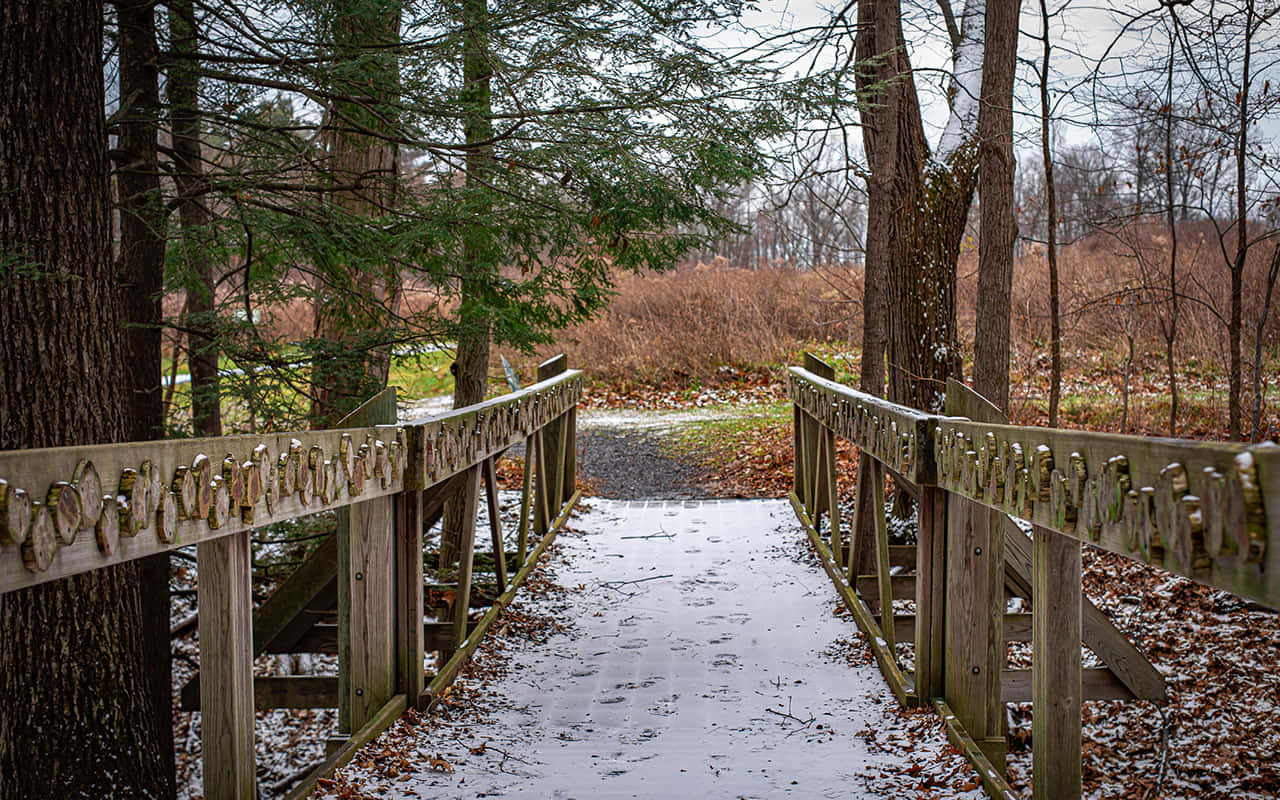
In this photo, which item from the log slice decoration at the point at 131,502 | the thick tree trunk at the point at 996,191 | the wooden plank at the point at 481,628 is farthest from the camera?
the thick tree trunk at the point at 996,191

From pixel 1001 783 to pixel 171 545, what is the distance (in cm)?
243

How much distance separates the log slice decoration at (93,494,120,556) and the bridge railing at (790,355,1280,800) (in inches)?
75.5

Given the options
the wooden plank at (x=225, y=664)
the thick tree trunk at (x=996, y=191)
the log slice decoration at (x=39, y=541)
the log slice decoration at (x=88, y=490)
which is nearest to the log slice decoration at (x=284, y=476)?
the wooden plank at (x=225, y=664)

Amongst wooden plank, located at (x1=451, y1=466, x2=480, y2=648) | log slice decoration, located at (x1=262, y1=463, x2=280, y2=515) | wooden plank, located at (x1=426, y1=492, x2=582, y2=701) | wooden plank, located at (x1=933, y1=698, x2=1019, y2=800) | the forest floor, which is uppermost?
log slice decoration, located at (x1=262, y1=463, x2=280, y2=515)

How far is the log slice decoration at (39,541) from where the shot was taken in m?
1.68

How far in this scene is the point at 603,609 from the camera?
19.6 feet

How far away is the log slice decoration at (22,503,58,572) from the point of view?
1.68 m

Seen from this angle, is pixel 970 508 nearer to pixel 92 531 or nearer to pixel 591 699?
pixel 591 699

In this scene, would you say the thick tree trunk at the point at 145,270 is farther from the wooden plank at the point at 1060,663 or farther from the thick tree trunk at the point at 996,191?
the thick tree trunk at the point at 996,191

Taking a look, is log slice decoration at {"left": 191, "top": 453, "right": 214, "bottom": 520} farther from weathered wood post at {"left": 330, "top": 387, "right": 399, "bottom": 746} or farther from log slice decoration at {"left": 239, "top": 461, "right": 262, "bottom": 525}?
weathered wood post at {"left": 330, "top": 387, "right": 399, "bottom": 746}

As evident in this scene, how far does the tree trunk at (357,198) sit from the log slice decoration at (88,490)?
308 cm

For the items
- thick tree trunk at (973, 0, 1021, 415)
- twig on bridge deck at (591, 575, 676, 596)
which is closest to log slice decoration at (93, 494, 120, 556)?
twig on bridge deck at (591, 575, 676, 596)

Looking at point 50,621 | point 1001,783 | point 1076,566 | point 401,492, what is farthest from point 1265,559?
point 50,621

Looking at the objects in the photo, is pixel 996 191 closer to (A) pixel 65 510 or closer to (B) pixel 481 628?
(B) pixel 481 628
